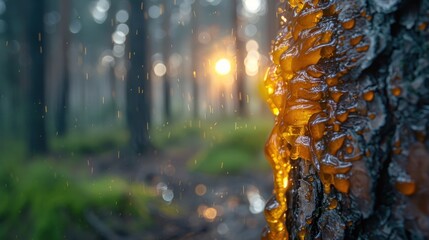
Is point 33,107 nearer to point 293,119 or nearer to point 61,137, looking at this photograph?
point 61,137

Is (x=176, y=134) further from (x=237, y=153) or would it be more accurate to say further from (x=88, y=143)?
(x=237, y=153)

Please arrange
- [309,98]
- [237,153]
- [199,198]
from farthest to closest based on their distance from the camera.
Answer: [237,153]
[199,198]
[309,98]

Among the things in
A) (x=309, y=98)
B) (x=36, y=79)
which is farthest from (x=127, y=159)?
(x=309, y=98)

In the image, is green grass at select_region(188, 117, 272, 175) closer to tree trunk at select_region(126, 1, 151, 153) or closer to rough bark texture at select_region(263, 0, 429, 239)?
tree trunk at select_region(126, 1, 151, 153)

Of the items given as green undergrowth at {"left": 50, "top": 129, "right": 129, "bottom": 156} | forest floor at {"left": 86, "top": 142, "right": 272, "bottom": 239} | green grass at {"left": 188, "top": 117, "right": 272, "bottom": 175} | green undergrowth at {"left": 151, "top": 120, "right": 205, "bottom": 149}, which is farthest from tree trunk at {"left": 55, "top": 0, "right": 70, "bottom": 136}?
green grass at {"left": 188, "top": 117, "right": 272, "bottom": 175}

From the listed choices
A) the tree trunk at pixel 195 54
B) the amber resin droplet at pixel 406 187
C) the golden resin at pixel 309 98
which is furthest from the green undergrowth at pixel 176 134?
the amber resin droplet at pixel 406 187

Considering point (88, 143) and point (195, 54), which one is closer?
point (88, 143)
